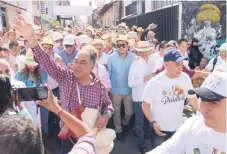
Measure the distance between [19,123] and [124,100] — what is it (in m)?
3.68

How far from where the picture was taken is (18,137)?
1089mm

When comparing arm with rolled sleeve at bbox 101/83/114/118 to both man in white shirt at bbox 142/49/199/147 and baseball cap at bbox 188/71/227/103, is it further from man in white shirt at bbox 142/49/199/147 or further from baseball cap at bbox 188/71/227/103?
baseball cap at bbox 188/71/227/103

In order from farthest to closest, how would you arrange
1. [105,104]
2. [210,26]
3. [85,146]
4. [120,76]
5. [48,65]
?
[210,26], [120,76], [105,104], [48,65], [85,146]

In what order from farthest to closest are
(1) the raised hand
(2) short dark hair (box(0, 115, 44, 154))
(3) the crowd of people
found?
1. (1) the raised hand
2. (3) the crowd of people
3. (2) short dark hair (box(0, 115, 44, 154))

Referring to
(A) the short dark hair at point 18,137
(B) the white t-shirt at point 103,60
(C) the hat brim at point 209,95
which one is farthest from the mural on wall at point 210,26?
(A) the short dark hair at point 18,137

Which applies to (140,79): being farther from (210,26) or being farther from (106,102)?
(210,26)

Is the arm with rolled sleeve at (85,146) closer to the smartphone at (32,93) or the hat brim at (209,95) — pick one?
the smartphone at (32,93)

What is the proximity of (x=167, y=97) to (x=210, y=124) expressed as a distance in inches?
54.3

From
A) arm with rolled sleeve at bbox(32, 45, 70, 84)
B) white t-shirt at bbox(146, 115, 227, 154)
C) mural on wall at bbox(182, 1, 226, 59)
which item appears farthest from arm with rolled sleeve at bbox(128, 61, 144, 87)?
mural on wall at bbox(182, 1, 226, 59)

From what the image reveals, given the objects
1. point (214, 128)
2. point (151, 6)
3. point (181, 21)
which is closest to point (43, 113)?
point (214, 128)

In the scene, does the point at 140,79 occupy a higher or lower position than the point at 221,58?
lower

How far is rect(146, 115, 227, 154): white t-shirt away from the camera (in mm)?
1703

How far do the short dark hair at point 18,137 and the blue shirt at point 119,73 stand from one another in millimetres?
3492

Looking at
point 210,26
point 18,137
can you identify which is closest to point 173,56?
point 18,137
